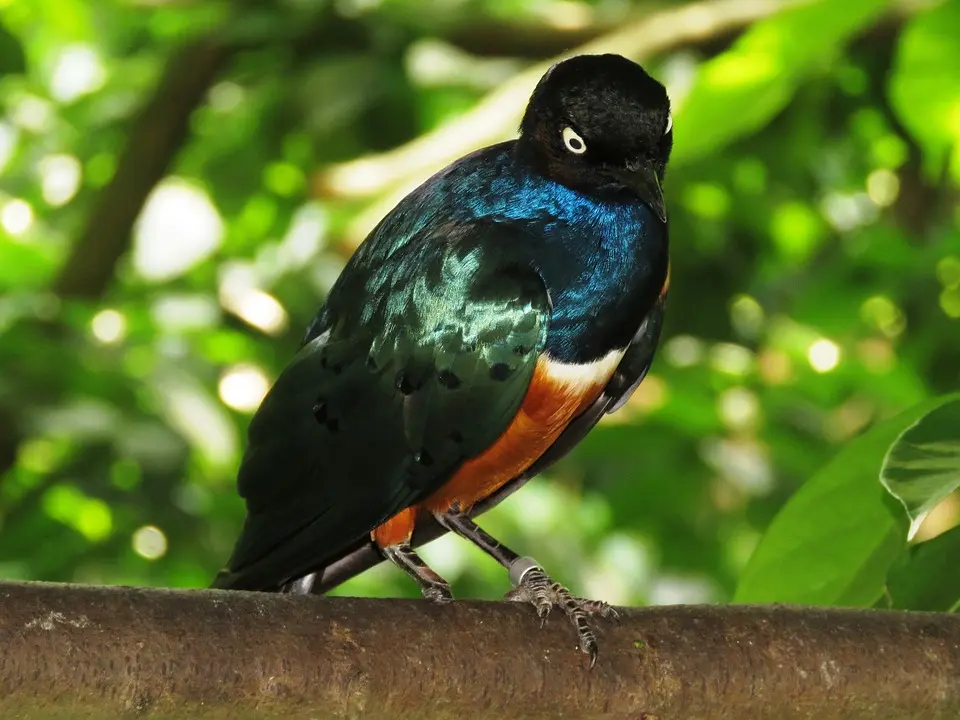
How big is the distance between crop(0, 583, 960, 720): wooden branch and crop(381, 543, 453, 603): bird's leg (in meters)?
0.14

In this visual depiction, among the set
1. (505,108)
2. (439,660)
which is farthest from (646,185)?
(505,108)

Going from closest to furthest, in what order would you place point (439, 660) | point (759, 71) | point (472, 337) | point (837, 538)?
point (439, 660)
point (837, 538)
point (472, 337)
point (759, 71)

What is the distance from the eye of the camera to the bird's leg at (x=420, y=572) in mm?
1995

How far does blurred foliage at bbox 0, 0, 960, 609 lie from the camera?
2932mm

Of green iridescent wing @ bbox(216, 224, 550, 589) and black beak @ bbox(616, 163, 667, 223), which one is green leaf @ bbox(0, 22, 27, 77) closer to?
green iridescent wing @ bbox(216, 224, 550, 589)

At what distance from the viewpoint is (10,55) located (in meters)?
3.01

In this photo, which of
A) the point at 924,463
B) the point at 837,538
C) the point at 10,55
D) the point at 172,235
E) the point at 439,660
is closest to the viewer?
the point at 924,463

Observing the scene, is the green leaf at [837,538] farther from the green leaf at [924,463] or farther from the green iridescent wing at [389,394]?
the green iridescent wing at [389,394]

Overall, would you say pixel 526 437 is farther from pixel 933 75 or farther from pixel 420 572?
pixel 933 75

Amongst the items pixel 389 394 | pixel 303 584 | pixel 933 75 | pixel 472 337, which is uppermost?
pixel 933 75

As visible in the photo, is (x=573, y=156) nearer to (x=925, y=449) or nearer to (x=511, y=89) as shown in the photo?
(x=925, y=449)

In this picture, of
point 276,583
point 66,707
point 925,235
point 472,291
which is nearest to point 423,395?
point 472,291

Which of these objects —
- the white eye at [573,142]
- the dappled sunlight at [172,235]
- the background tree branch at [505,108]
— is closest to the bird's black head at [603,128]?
the white eye at [573,142]

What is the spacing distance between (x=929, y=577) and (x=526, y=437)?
680mm
